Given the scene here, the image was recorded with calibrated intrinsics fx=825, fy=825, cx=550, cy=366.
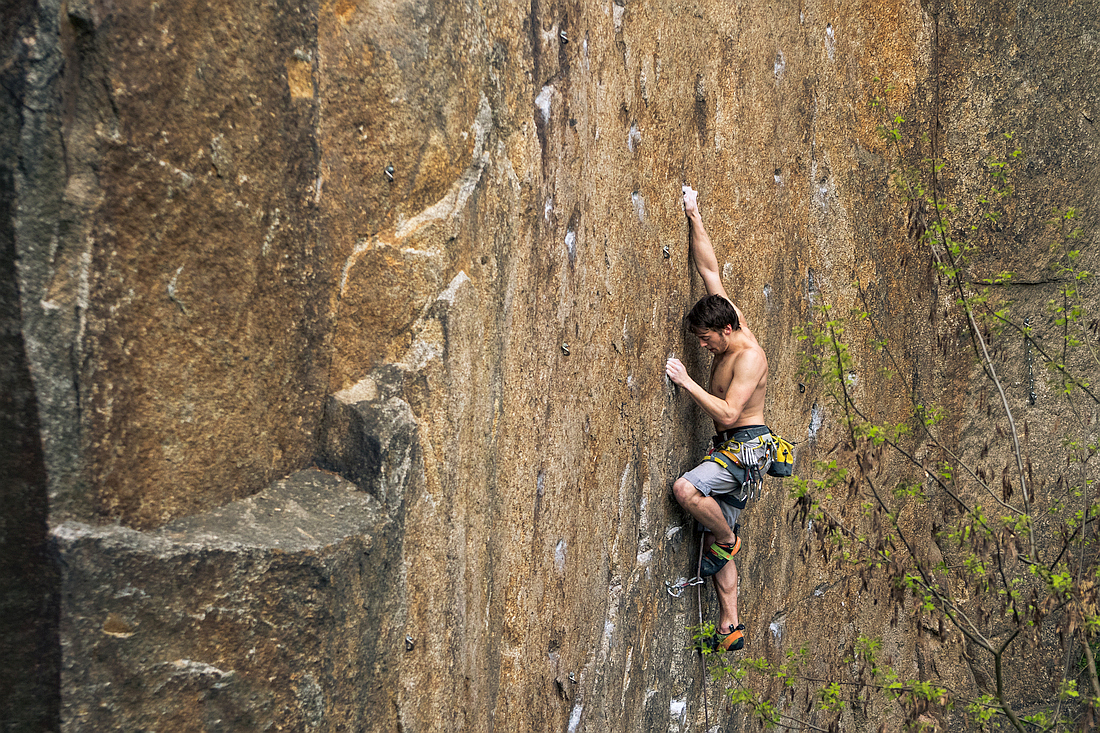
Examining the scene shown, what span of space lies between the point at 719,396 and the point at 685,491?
1.73 feet

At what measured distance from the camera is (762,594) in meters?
5.07

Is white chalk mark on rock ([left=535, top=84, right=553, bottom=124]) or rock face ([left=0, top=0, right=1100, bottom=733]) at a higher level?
white chalk mark on rock ([left=535, top=84, right=553, bottom=124])

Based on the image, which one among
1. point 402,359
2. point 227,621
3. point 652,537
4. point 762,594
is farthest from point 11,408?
point 762,594

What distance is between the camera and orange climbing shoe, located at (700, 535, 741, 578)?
4.46 m

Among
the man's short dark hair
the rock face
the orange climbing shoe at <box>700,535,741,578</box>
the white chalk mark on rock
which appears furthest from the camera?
the orange climbing shoe at <box>700,535,741,578</box>

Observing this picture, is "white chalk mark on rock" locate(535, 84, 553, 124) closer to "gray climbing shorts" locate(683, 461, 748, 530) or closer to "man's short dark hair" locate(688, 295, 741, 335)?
"man's short dark hair" locate(688, 295, 741, 335)

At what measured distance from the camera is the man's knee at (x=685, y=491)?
423 cm

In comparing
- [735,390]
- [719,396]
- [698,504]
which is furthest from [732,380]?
[698,504]

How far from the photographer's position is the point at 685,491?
4.23 m

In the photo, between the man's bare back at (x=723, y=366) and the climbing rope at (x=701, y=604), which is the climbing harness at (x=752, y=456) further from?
the climbing rope at (x=701, y=604)

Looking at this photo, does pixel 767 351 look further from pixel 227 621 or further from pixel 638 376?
pixel 227 621

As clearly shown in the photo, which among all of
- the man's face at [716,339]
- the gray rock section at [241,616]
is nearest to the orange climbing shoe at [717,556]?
the man's face at [716,339]

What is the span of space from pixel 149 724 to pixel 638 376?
2.60 metres

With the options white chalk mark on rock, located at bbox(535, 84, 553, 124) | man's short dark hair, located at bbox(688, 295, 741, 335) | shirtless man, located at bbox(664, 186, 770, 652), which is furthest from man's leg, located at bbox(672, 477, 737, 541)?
white chalk mark on rock, located at bbox(535, 84, 553, 124)
